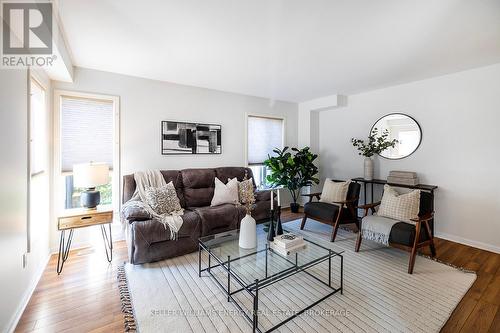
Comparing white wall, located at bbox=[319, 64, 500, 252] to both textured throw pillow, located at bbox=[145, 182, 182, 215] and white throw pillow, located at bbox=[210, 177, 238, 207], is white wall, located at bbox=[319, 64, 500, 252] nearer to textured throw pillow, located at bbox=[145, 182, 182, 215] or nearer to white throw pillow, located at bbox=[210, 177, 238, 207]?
white throw pillow, located at bbox=[210, 177, 238, 207]

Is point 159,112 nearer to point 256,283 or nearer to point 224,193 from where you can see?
point 224,193

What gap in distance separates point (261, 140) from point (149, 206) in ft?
8.80

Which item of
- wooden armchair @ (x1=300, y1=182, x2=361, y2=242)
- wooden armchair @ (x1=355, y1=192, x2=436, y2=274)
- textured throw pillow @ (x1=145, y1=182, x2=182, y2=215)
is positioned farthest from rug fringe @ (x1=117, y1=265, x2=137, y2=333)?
wooden armchair @ (x1=355, y1=192, x2=436, y2=274)

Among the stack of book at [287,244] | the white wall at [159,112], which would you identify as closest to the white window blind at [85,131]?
the white wall at [159,112]

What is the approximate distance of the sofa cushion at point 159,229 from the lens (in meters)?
2.52

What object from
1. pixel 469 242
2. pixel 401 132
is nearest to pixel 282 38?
pixel 401 132

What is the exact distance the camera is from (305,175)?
14.9ft

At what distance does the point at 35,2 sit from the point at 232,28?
144 centimetres

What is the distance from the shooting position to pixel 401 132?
151 inches

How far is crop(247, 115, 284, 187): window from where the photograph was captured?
4.70 meters

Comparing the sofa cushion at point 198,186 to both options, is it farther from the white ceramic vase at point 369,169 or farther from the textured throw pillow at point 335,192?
the white ceramic vase at point 369,169

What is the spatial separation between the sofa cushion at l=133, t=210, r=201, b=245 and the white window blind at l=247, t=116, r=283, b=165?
83.8 inches

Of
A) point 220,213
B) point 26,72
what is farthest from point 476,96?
point 26,72

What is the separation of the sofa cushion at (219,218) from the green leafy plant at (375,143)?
2524mm
